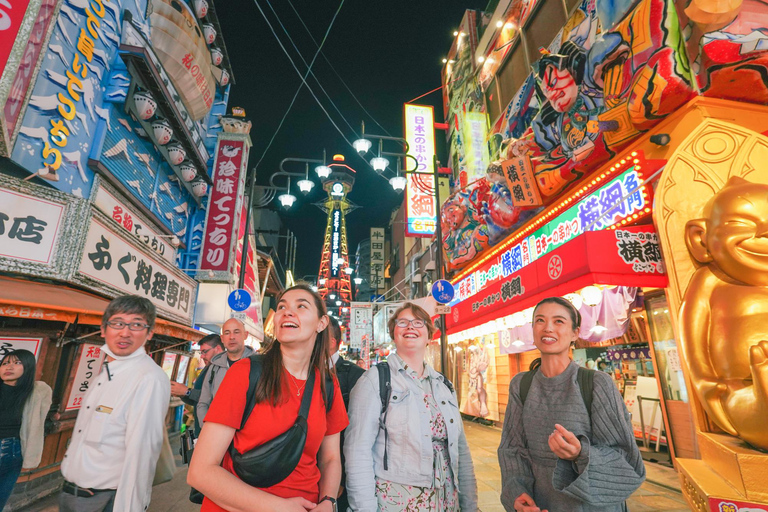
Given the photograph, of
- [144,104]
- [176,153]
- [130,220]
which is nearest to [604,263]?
[130,220]

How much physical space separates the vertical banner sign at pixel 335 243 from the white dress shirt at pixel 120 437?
51087 mm

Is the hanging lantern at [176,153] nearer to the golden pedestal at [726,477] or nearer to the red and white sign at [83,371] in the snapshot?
the red and white sign at [83,371]

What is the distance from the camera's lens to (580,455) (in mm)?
2299

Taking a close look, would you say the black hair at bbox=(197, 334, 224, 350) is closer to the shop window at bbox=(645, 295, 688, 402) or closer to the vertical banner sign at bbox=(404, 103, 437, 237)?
the shop window at bbox=(645, 295, 688, 402)

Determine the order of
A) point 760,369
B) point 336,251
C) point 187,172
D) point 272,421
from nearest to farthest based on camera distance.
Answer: point 272,421, point 760,369, point 187,172, point 336,251

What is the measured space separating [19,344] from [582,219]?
984cm

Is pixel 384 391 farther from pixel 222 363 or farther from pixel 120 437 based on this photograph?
pixel 222 363

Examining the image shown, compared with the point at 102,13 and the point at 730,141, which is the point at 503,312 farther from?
the point at 102,13

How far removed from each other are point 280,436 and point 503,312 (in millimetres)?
7377

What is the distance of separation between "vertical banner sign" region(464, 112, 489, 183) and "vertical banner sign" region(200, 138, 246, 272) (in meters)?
9.14

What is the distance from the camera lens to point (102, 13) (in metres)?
7.98

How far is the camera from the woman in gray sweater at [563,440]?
2.27 meters

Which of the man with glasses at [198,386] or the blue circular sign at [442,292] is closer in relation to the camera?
the man with glasses at [198,386]

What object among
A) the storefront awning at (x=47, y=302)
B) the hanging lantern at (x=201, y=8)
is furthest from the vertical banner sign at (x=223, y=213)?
the storefront awning at (x=47, y=302)
